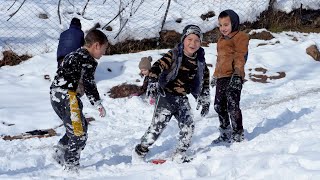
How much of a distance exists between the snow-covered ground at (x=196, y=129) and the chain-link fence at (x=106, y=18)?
0.90 meters

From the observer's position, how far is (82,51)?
4.60m

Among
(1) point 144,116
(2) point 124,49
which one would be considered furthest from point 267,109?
(2) point 124,49

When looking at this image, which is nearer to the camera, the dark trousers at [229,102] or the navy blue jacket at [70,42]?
the dark trousers at [229,102]

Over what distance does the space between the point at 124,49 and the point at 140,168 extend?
640 centimetres

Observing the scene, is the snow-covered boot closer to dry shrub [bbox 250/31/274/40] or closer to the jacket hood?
the jacket hood

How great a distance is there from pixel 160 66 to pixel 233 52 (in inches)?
42.4

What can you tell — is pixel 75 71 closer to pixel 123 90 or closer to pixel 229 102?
pixel 229 102

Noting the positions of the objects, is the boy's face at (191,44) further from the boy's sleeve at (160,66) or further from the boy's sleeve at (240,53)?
the boy's sleeve at (240,53)

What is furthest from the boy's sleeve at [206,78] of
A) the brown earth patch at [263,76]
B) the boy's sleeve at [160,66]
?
the brown earth patch at [263,76]

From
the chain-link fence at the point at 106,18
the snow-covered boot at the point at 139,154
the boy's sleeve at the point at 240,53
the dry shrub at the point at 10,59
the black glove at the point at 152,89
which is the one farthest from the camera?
the chain-link fence at the point at 106,18

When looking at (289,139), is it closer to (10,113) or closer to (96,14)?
(10,113)

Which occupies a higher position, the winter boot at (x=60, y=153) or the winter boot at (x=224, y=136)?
the winter boot at (x=60, y=153)

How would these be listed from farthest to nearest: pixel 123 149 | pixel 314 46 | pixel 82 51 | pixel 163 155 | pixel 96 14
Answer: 1. pixel 96 14
2. pixel 314 46
3. pixel 123 149
4. pixel 163 155
5. pixel 82 51

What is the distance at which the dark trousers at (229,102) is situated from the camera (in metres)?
5.42
